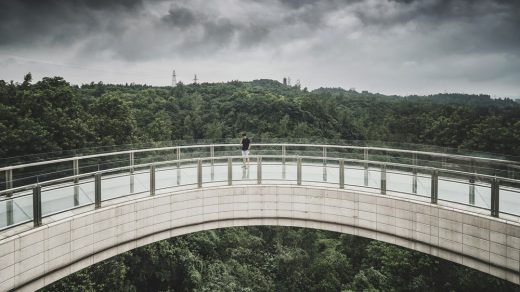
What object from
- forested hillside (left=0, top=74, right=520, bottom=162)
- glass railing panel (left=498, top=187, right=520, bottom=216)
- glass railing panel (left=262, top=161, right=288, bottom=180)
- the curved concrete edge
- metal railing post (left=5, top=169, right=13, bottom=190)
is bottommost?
the curved concrete edge

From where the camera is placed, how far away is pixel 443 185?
25.1 ft

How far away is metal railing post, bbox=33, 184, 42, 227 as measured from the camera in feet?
20.5

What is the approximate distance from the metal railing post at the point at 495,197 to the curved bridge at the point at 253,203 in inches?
0.6

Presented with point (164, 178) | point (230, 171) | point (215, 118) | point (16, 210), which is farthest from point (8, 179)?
point (215, 118)

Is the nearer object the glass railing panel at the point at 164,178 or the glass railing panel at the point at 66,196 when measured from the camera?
the glass railing panel at the point at 66,196

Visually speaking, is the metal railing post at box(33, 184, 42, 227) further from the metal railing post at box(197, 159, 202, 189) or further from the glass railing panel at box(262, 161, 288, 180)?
the glass railing panel at box(262, 161, 288, 180)

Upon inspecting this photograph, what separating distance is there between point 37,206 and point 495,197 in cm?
841

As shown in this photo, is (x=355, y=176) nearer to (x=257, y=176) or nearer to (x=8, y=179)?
(x=257, y=176)

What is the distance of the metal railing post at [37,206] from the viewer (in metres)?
6.24

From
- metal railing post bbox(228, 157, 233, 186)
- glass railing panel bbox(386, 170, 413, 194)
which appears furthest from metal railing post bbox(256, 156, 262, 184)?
glass railing panel bbox(386, 170, 413, 194)

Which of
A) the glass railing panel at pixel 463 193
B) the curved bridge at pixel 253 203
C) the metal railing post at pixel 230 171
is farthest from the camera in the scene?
the metal railing post at pixel 230 171

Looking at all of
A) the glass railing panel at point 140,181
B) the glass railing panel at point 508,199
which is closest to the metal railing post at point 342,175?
the glass railing panel at point 508,199

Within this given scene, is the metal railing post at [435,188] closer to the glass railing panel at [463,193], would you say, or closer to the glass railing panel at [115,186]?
the glass railing panel at [463,193]

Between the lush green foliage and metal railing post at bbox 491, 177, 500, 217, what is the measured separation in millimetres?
11551
